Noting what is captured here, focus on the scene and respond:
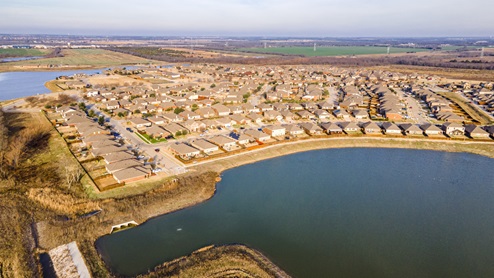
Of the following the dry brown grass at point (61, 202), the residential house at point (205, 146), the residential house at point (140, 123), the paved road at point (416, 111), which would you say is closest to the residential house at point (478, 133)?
the paved road at point (416, 111)

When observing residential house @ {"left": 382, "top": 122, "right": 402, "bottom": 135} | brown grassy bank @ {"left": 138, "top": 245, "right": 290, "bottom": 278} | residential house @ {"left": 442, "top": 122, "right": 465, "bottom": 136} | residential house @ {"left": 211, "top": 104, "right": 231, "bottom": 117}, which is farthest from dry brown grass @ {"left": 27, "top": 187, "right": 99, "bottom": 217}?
residential house @ {"left": 442, "top": 122, "right": 465, "bottom": 136}

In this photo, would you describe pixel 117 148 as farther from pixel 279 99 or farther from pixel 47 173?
pixel 279 99

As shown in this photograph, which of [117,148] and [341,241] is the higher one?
[117,148]

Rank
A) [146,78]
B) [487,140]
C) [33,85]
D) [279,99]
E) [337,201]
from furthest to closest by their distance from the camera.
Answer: [146,78], [33,85], [279,99], [487,140], [337,201]

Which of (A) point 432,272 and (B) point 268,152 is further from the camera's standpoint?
(B) point 268,152

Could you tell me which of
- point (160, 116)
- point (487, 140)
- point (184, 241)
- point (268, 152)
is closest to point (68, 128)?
point (160, 116)

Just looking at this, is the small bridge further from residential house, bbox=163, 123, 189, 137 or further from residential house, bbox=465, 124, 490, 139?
residential house, bbox=465, 124, 490, 139

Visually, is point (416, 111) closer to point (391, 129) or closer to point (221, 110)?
point (391, 129)

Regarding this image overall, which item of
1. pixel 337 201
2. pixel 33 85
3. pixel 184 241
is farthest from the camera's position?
pixel 33 85

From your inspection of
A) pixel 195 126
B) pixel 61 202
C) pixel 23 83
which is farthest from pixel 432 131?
pixel 23 83
